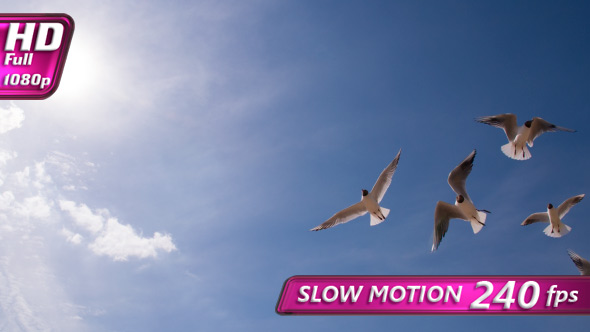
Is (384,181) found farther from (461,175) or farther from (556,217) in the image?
(556,217)

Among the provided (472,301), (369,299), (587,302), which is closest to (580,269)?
(587,302)

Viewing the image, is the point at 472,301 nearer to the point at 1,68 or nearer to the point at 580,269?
the point at 580,269

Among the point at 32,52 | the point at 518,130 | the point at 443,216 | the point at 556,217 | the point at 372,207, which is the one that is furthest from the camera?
the point at 556,217

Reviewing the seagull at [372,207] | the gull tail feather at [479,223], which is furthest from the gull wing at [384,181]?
the gull tail feather at [479,223]

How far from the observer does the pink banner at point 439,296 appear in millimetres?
8102

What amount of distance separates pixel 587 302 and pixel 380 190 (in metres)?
4.83

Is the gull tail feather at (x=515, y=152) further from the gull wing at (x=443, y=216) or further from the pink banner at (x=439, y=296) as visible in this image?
the pink banner at (x=439, y=296)

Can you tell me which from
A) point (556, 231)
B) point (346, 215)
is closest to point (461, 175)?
point (346, 215)

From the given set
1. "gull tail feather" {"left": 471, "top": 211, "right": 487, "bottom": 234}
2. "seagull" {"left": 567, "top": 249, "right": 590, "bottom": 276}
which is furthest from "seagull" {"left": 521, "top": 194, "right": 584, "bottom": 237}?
"gull tail feather" {"left": 471, "top": 211, "right": 487, "bottom": 234}

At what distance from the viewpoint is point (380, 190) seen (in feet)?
38.3

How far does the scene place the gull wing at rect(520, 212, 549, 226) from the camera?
1353 centimetres

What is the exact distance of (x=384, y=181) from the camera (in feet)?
38.1

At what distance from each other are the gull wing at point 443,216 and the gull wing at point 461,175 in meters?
0.40

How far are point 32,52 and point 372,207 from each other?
766cm
